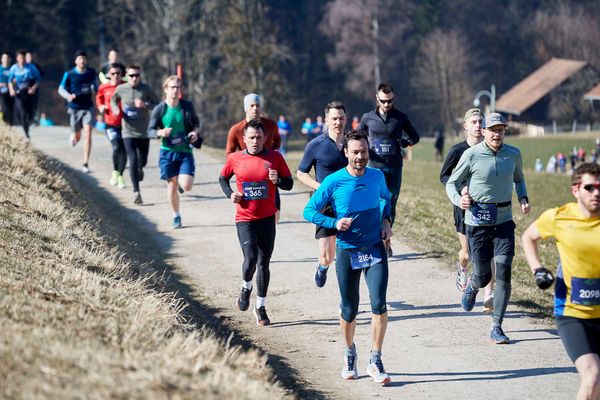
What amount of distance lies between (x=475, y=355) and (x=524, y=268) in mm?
5491

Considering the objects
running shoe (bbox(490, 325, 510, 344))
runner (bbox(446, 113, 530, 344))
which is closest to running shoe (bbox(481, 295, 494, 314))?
runner (bbox(446, 113, 530, 344))

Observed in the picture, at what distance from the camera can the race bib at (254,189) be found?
32.8ft

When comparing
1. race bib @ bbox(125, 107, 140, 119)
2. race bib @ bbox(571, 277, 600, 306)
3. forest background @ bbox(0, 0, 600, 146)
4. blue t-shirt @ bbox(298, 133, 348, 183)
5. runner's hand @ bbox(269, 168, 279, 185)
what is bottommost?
race bib @ bbox(571, 277, 600, 306)

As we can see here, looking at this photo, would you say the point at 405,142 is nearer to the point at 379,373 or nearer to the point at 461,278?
the point at 461,278

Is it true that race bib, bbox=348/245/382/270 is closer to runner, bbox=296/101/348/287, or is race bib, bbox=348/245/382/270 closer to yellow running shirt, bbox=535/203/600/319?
yellow running shirt, bbox=535/203/600/319

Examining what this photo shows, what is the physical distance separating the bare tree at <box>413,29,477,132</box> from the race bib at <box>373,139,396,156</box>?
252 ft

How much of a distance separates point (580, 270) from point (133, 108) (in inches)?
399

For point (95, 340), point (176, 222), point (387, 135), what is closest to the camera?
point (95, 340)

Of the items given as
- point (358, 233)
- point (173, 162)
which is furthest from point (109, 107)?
point (358, 233)

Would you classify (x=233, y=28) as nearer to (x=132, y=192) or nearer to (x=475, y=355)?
(x=132, y=192)

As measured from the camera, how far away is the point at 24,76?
21688mm

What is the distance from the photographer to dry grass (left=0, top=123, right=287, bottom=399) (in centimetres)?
601

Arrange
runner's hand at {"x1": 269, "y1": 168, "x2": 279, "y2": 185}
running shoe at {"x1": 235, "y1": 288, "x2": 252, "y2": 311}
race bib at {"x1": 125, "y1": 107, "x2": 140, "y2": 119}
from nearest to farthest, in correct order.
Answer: runner's hand at {"x1": 269, "y1": 168, "x2": 279, "y2": 185}
running shoe at {"x1": 235, "y1": 288, "x2": 252, "y2": 311}
race bib at {"x1": 125, "y1": 107, "x2": 140, "y2": 119}

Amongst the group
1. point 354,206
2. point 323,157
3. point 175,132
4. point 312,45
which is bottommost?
point 354,206
